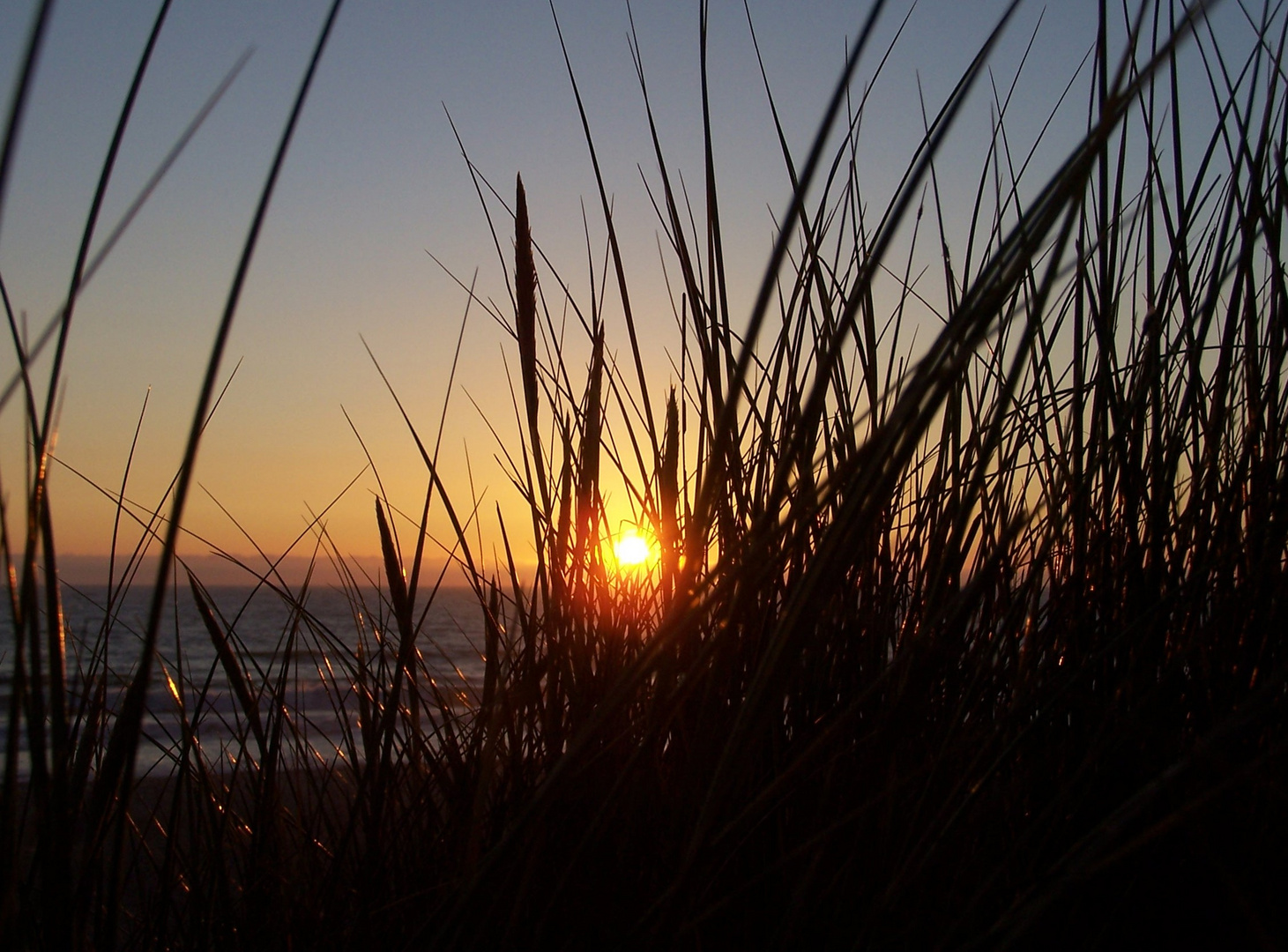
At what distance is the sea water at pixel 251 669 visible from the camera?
2.71 ft

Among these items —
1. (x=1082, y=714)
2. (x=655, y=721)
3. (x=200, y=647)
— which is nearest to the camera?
(x=655, y=721)

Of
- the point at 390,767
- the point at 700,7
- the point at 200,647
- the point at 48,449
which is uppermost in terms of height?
the point at 700,7

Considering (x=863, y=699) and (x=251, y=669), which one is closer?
(x=863, y=699)

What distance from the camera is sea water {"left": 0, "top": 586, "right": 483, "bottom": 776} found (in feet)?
2.71

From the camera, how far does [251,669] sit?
900cm

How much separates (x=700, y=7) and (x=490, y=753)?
1.87ft

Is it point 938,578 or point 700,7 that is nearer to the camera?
point 938,578

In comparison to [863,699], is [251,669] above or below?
below

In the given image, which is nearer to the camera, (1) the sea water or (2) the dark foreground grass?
(2) the dark foreground grass

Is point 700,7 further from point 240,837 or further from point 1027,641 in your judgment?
point 240,837

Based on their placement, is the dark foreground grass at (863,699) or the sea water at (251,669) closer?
the dark foreground grass at (863,699)

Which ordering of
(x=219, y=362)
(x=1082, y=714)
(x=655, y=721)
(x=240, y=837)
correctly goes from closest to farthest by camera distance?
(x=219, y=362) < (x=655, y=721) < (x=1082, y=714) < (x=240, y=837)

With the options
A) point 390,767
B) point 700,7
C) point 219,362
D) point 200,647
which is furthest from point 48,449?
point 200,647

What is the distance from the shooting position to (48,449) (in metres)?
0.41
